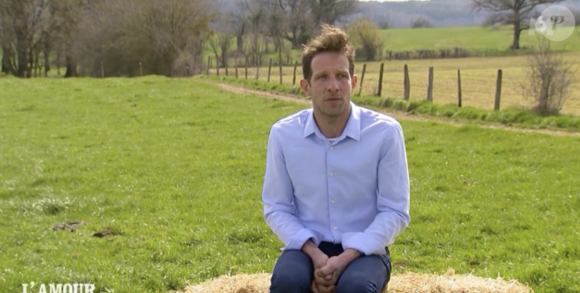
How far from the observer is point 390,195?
3.54 meters

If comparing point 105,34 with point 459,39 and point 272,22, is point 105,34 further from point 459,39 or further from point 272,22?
point 459,39

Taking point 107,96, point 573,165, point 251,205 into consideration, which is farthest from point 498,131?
point 107,96

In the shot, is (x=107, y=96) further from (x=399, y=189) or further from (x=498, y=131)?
(x=399, y=189)

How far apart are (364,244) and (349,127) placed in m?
0.69

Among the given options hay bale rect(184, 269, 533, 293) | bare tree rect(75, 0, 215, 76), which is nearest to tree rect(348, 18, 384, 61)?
bare tree rect(75, 0, 215, 76)

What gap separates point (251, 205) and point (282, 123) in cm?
395

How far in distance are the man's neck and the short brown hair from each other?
25cm

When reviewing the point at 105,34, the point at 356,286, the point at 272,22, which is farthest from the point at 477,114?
the point at 272,22

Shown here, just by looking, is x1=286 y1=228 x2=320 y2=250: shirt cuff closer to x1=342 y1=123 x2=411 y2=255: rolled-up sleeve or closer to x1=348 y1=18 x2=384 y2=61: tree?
x1=342 y1=123 x2=411 y2=255: rolled-up sleeve

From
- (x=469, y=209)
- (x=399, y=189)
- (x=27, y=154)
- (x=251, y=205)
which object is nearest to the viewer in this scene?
(x=399, y=189)

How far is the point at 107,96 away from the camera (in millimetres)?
23922

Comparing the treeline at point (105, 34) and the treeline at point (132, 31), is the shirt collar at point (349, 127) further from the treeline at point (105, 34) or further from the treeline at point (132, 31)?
the treeline at point (105, 34)

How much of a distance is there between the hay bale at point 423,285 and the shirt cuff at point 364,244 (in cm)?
47

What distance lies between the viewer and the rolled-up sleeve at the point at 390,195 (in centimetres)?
347
